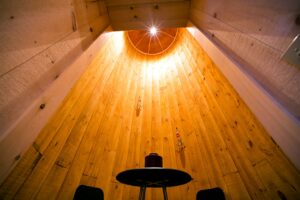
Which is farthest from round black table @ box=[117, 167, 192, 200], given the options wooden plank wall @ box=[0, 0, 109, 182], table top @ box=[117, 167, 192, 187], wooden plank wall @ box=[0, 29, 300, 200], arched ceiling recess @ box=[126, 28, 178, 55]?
arched ceiling recess @ box=[126, 28, 178, 55]

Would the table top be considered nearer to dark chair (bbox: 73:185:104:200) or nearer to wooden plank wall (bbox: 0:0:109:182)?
dark chair (bbox: 73:185:104:200)

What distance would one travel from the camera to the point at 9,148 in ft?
1.93

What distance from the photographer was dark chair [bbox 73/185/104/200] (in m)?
1.30

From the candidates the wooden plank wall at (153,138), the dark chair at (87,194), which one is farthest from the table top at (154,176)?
the wooden plank wall at (153,138)

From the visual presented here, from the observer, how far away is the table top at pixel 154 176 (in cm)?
110

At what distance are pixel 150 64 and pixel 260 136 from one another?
2.27 m

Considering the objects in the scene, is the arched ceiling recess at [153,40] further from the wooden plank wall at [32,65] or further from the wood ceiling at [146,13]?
the wooden plank wall at [32,65]

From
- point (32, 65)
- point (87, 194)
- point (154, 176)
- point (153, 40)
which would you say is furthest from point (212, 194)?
point (153, 40)

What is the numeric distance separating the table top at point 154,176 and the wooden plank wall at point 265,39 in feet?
2.47

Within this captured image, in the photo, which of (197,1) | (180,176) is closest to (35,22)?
(180,176)

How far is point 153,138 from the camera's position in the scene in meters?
2.12

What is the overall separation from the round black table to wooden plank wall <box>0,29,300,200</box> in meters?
0.43

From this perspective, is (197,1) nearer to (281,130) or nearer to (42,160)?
(281,130)

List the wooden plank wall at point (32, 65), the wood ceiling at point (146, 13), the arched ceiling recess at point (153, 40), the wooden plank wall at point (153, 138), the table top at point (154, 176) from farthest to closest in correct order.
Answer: the arched ceiling recess at point (153, 40) < the wood ceiling at point (146, 13) < the wooden plank wall at point (153, 138) < the table top at point (154, 176) < the wooden plank wall at point (32, 65)
